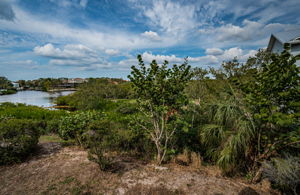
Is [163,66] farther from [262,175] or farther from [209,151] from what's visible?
[262,175]

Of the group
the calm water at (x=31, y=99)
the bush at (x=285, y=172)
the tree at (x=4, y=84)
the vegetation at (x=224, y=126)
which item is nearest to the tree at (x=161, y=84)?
the vegetation at (x=224, y=126)

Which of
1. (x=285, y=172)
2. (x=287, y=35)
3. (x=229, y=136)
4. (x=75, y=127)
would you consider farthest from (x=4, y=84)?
(x=287, y=35)

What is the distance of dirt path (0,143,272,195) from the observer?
2.46 m

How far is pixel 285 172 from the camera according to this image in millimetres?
2531

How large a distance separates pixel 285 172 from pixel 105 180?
3452mm

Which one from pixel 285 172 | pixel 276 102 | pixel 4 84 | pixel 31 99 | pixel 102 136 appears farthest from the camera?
pixel 4 84

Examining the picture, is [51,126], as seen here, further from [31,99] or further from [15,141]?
[31,99]

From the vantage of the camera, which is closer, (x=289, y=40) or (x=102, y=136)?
(x=102, y=136)

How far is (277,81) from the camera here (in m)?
2.51

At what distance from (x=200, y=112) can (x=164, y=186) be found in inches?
108

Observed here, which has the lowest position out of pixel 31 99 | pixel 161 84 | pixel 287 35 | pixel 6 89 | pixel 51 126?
pixel 31 99

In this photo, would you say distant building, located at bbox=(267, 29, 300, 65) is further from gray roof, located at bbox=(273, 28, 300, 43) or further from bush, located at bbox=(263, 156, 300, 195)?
bush, located at bbox=(263, 156, 300, 195)

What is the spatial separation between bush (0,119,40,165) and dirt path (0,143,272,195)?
26cm

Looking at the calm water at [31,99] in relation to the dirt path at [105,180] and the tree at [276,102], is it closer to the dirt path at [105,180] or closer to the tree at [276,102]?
the dirt path at [105,180]
